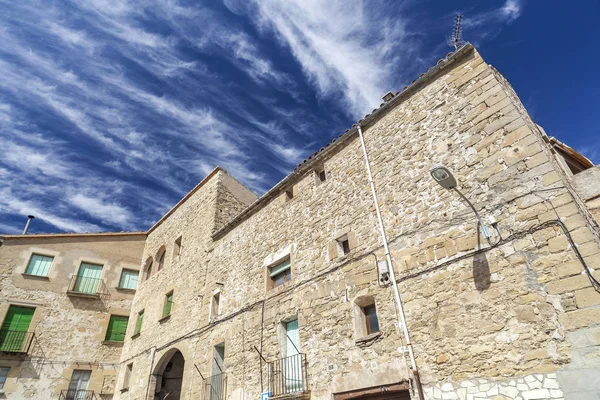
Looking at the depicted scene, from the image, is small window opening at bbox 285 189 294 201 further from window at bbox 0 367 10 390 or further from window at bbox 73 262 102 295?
window at bbox 0 367 10 390

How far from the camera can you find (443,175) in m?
5.58

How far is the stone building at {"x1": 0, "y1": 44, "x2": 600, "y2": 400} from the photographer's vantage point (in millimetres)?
5113

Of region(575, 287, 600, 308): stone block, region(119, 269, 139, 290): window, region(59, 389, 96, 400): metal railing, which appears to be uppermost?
region(119, 269, 139, 290): window

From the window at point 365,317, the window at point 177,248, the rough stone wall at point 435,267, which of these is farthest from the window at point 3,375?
the window at point 365,317

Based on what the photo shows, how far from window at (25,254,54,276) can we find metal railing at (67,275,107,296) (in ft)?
3.99

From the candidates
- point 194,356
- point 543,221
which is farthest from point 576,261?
point 194,356

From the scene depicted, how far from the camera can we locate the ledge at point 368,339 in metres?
6.87

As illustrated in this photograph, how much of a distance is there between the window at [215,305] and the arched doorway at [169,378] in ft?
8.25

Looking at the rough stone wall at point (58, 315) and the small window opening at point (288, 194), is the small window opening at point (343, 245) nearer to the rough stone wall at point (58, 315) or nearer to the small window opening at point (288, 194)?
the small window opening at point (288, 194)

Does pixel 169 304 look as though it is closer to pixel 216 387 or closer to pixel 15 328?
pixel 216 387

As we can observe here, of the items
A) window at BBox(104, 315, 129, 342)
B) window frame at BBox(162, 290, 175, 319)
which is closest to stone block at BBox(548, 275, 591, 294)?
window frame at BBox(162, 290, 175, 319)

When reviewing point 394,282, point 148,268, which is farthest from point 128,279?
point 394,282

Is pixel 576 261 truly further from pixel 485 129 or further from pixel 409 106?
pixel 409 106

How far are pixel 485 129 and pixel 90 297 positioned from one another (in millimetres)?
17178
